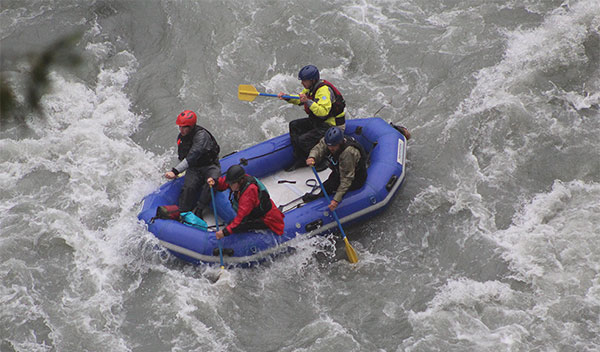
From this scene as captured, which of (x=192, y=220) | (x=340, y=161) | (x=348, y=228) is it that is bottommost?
(x=348, y=228)

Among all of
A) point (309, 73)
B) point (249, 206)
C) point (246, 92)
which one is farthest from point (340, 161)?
point (246, 92)

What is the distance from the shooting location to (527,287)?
7324mm

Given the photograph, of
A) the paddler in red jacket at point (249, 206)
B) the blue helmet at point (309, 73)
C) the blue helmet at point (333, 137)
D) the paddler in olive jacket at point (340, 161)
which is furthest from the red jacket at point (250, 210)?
the blue helmet at point (309, 73)

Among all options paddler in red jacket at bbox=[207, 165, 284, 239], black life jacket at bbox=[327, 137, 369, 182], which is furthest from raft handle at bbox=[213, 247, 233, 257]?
black life jacket at bbox=[327, 137, 369, 182]

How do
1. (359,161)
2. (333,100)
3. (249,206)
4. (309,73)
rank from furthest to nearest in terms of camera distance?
(333,100)
(309,73)
(359,161)
(249,206)

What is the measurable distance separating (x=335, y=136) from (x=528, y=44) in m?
5.18

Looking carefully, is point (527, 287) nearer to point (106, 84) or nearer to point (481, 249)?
point (481, 249)

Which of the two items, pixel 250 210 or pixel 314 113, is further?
pixel 314 113

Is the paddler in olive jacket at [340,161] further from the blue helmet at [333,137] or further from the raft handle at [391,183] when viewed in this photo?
the raft handle at [391,183]

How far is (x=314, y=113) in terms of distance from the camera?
8.40 m

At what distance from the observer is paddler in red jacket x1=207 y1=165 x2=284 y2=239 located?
24.0 ft

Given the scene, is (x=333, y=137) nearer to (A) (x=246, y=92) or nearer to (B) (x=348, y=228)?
(B) (x=348, y=228)

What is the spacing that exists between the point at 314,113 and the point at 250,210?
174cm

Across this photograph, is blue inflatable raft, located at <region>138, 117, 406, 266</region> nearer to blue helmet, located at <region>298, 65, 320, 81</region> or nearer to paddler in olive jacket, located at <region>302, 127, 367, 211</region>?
paddler in olive jacket, located at <region>302, 127, 367, 211</region>
